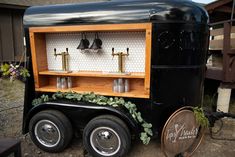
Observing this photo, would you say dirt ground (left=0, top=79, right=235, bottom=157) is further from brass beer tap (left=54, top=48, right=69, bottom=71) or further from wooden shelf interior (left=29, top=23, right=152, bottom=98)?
brass beer tap (left=54, top=48, right=69, bottom=71)

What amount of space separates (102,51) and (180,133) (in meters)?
1.45

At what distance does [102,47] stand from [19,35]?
271 inches

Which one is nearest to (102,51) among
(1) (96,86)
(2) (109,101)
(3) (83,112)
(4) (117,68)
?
(4) (117,68)

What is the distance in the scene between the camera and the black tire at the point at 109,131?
2.53 m

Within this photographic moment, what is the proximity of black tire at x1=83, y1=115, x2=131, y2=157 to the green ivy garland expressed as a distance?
0.17 m

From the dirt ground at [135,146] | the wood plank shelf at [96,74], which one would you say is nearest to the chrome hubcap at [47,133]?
the dirt ground at [135,146]

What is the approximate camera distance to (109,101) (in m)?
2.69

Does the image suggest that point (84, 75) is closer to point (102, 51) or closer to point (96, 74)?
point (96, 74)

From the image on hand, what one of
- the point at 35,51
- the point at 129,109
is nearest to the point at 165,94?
the point at 129,109

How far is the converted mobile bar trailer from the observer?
8.00 feet

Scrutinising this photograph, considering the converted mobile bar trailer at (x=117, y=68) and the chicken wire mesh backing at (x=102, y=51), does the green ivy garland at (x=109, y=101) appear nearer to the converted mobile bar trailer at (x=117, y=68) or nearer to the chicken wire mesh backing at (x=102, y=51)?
the converted mobile bar trailer at (x=117, y=68)

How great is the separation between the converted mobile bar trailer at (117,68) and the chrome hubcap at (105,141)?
1 centimetres

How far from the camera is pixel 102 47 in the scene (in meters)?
2.90

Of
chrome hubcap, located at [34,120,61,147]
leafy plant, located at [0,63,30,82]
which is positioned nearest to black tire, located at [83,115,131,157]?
chrome hubcap, located at [34,120,61,147]
